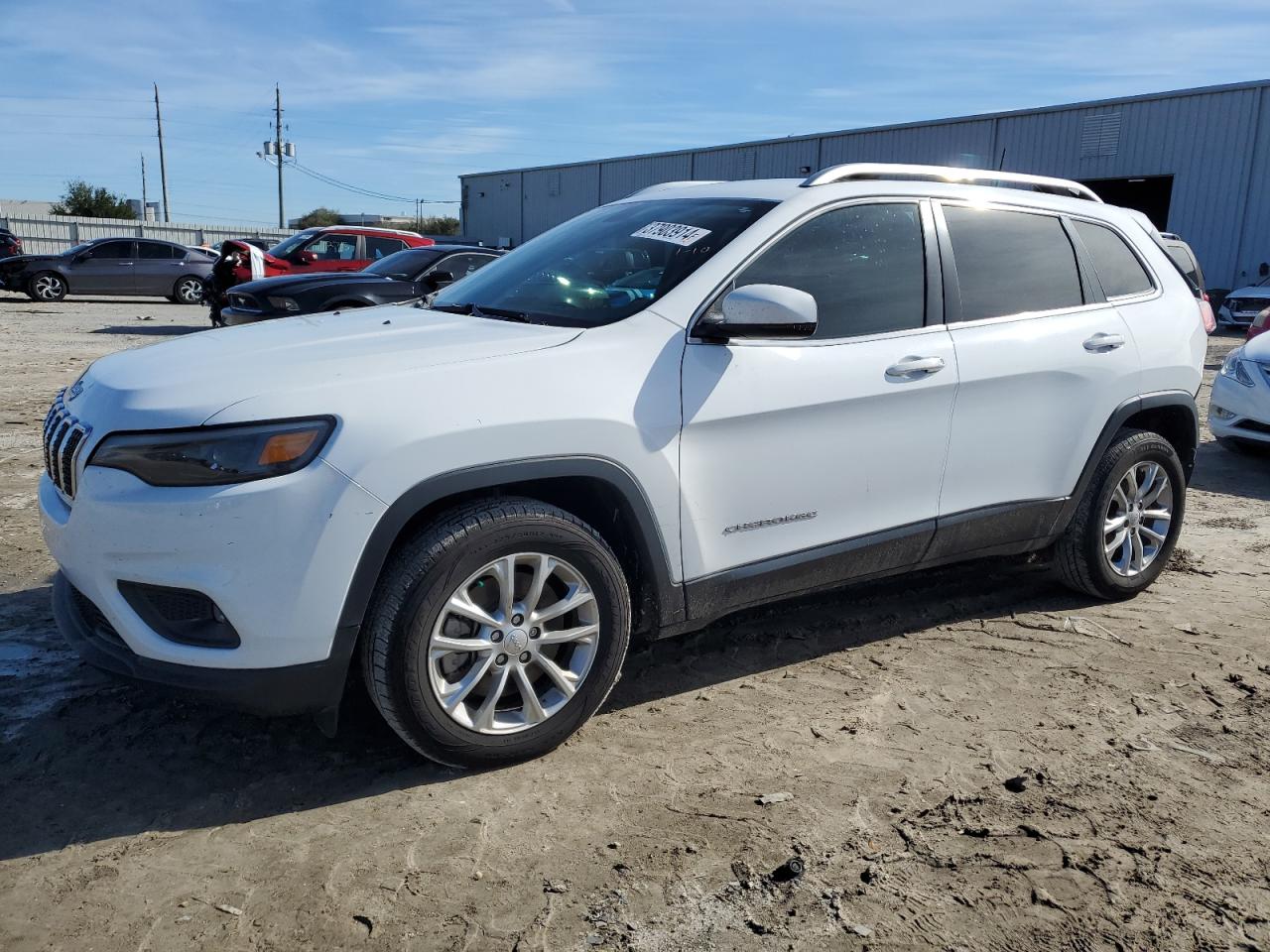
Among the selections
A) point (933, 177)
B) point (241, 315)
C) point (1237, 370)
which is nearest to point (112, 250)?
point (241, 315)

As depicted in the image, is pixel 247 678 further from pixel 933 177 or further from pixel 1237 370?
pixel 1237 370

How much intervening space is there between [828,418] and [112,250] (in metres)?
22.2

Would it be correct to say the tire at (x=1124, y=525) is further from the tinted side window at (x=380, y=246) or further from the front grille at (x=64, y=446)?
the tinted side window at (x=380, y=246)

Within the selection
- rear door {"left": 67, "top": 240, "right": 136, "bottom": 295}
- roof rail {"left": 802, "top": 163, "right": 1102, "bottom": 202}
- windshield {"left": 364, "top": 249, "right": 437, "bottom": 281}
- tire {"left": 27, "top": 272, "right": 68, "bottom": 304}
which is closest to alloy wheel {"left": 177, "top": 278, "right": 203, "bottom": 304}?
rear door {"left": 67, "top": 240, "right": 136, "bottom": 295}

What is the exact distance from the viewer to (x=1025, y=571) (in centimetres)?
525

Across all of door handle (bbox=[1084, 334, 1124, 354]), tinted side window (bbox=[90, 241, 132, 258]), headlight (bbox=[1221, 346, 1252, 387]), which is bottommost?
headlight (bbox=[1221, 346, 1252, 387])

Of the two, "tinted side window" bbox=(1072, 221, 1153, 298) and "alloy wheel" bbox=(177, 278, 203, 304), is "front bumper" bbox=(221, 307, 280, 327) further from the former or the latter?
"alloy wheel" bbox=(177, 278, 203, 304)

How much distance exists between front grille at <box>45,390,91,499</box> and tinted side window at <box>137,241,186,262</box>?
2119 centimetres

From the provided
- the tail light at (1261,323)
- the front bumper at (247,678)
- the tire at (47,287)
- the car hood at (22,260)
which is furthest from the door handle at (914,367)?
the car hood at (22,260)

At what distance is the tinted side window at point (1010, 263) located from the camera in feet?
13.3

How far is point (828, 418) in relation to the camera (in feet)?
11.6

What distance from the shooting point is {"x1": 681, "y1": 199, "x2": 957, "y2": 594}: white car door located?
3.33 meters

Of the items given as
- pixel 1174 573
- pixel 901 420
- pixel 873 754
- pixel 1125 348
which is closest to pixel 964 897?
pixel 873 754

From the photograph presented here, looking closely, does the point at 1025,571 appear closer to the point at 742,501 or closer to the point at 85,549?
the point at 742,501
